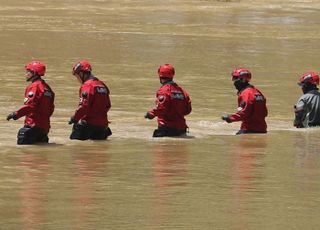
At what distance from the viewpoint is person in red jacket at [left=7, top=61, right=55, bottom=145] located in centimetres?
1706

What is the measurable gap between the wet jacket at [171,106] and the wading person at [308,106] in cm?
210

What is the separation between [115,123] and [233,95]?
5.16 meters

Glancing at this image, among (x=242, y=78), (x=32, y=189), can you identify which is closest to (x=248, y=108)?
(x=242, y=78)

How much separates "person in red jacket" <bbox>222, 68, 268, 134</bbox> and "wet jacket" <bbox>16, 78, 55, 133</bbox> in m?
2.87

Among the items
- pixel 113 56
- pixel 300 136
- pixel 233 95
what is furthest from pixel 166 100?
pixel 113 56

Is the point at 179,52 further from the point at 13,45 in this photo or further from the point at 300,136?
the point at 300,136

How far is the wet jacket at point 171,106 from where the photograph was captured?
59.7 ft

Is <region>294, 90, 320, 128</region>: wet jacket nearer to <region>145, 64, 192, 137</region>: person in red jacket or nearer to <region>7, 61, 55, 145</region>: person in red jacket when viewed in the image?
<region>145, 64, 192, 137</region>: person in red jacket

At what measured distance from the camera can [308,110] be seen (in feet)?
63.9

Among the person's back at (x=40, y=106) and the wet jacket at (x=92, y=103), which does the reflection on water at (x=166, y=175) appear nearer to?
the wet jacket at (x=92, y=103)

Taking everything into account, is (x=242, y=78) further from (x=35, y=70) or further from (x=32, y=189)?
(x=32, y=189)

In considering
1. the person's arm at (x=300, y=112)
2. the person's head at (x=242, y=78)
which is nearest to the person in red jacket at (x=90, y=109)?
the person's head at (x=242, y=78)

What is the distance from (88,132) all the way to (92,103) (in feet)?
1.87

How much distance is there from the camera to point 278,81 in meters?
28.2
